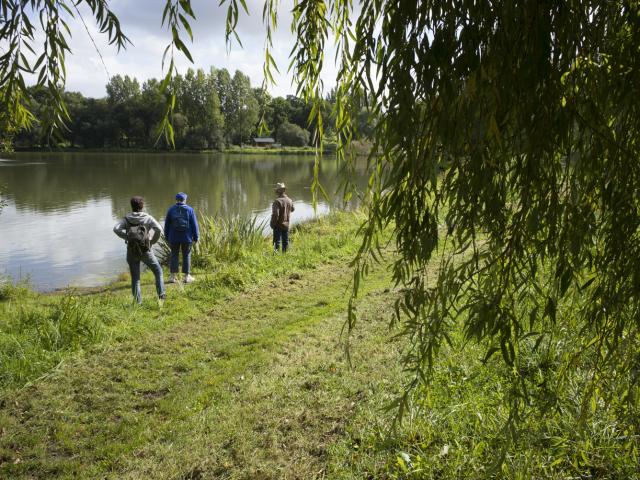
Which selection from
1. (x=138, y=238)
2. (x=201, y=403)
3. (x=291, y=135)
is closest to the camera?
(x=201, y=403)

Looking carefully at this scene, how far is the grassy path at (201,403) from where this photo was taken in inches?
143

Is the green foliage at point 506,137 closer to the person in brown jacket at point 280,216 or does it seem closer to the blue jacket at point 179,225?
the blue jacket at point 179,225

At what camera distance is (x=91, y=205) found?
2248 centimetres

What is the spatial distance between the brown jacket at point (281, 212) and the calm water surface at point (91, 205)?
1.95 metres

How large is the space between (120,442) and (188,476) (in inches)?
38.1

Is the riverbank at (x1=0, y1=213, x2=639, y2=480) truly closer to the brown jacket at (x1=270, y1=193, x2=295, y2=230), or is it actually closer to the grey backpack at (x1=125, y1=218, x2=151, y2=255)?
the grey backpack at (x1=125, y1=218, x2=151, y2=255)

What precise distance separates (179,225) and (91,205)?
15418 millimetres

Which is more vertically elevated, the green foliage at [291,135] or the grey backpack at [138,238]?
the green foliage at [291,135]

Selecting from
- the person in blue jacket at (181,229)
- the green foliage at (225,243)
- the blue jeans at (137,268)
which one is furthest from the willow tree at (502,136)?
the green foliage at (225,243)

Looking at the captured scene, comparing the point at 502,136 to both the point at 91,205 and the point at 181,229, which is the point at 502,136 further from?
the point at 91,205

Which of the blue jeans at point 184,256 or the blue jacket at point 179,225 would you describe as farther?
the blue jeans at point 184,256

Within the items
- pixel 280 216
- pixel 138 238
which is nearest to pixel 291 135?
pixel 280 216

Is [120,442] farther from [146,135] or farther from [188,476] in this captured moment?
[146,135]

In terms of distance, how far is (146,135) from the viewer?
71.1 m
